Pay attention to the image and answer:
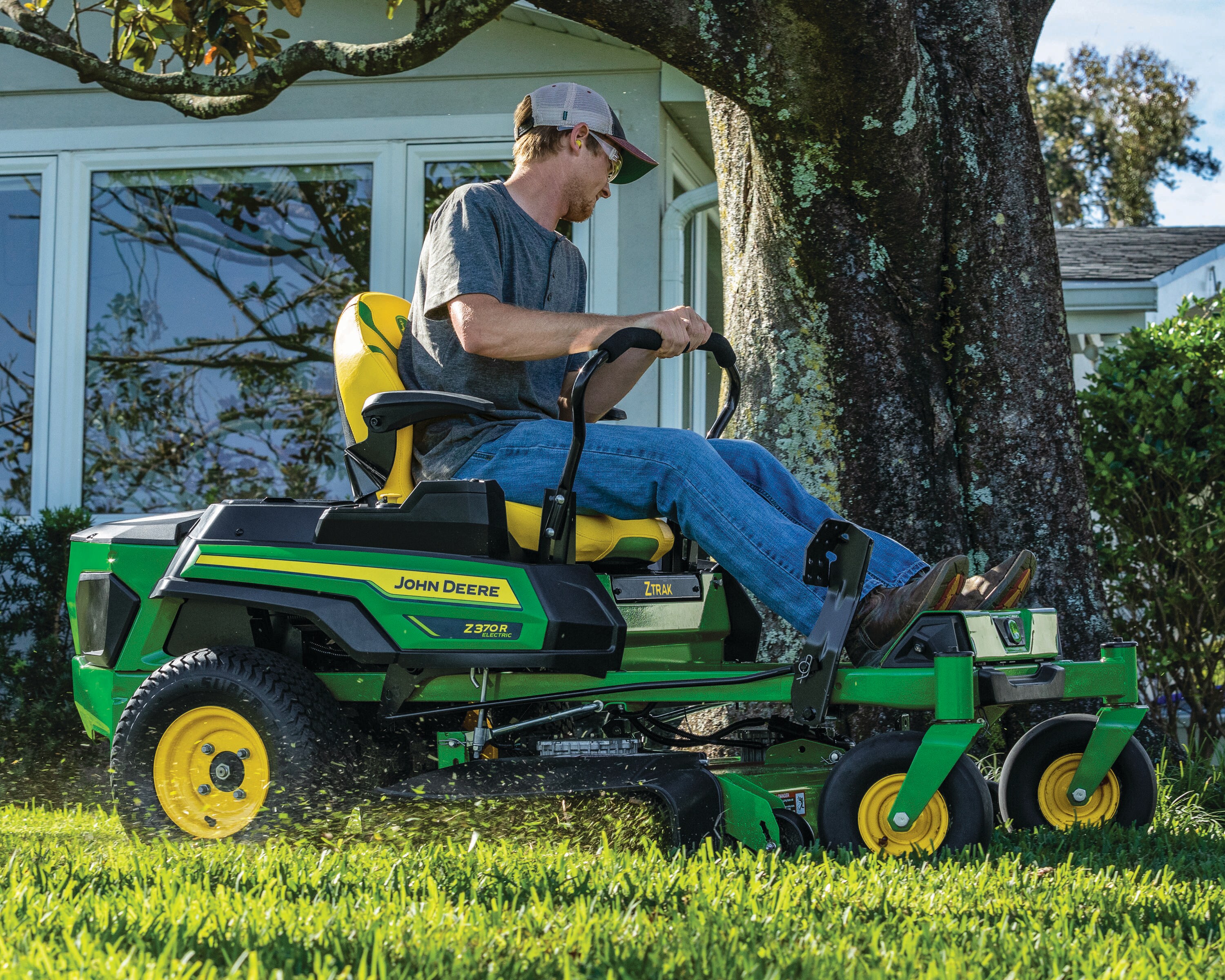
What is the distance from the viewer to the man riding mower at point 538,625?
292 centimetres

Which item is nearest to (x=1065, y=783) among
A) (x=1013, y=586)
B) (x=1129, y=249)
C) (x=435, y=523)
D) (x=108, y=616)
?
(x=1013, y=586)

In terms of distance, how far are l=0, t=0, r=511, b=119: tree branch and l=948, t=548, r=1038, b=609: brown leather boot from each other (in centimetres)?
251

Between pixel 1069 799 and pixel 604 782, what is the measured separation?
1.26m

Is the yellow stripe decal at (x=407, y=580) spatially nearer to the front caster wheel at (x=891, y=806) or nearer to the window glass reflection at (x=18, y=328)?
the front caster wheel at (x=891, y=806)

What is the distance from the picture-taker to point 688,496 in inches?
121

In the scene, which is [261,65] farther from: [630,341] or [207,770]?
[207,770]

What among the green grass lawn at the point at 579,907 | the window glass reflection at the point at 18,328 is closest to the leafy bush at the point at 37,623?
the window glass reflection at the point at 18,328

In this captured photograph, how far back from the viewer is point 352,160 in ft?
21.9

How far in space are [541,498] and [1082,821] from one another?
1616 millimetres

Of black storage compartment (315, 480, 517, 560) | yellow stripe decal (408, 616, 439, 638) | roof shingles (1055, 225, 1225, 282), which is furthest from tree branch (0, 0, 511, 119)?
roof shingles (1055, 225, 1225, 282)

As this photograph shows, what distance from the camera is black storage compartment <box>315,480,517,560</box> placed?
3.09 m

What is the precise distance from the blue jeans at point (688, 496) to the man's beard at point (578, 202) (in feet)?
2.47

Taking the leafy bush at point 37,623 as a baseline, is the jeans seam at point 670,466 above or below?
above

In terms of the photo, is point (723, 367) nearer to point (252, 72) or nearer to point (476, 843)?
point (476, 843)
